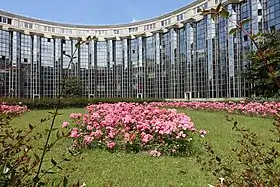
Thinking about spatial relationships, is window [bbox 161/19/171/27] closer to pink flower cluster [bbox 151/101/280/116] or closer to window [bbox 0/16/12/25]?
window [bbox 0/16/12/25]

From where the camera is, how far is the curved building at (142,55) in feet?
115

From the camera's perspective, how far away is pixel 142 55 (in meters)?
47.8

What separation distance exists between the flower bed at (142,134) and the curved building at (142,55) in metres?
27.4

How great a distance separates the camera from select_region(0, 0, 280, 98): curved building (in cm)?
3512

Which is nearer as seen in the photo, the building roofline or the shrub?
the shrub

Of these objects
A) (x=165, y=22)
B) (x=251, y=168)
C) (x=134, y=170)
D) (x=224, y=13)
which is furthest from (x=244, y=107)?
(x=165, y=22)

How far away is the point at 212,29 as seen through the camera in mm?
37219

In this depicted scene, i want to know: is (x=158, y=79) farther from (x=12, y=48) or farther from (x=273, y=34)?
(x=273, y=34)

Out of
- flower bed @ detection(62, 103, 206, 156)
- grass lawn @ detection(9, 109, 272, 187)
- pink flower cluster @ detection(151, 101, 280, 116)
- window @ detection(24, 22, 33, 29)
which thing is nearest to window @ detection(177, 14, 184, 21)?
window @ detection(24, 22, 33, 29)

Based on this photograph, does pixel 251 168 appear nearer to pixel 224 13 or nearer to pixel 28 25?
pixel 224 13

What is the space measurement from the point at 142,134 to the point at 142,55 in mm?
43043

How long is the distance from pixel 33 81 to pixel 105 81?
1121 cm

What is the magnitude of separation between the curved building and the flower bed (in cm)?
2739

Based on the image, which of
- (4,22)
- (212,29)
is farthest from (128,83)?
(4,22)
